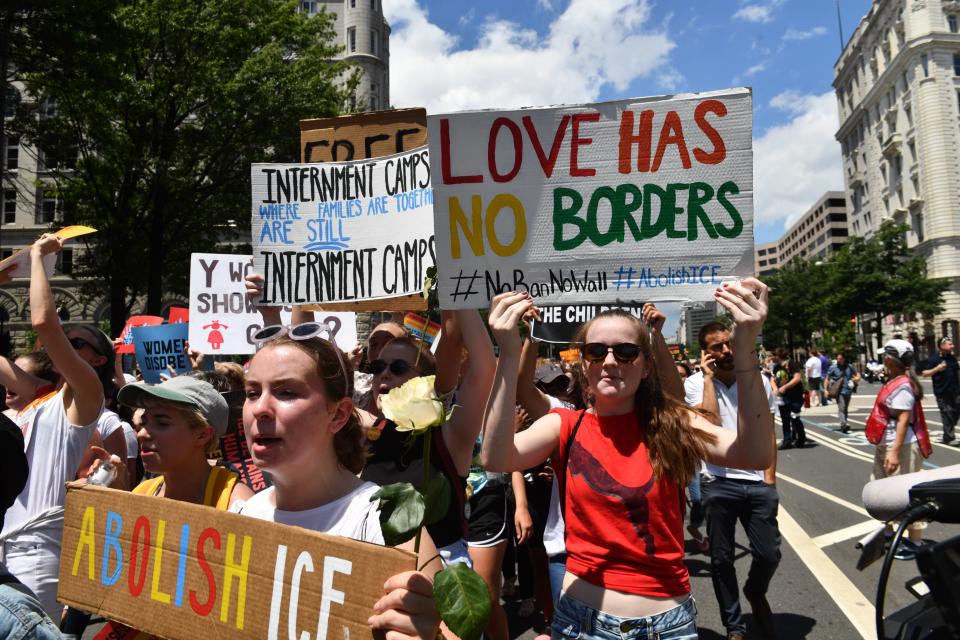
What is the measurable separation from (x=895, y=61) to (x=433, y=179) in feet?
246

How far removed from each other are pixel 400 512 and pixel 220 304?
5.30m

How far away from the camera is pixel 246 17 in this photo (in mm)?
18250

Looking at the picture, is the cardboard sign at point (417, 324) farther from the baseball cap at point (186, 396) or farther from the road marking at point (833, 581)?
the road marking at point (833, 581)

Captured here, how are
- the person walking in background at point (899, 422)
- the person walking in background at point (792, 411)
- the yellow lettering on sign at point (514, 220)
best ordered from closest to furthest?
the yellow lettering on sign at point (514, 220)
the person walking in background at point (899, 422)
the person walking in background at point (792, 411)

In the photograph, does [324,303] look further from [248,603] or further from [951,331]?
[951,331]

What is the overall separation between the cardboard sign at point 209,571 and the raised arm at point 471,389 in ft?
3.65

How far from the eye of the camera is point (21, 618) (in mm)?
1594

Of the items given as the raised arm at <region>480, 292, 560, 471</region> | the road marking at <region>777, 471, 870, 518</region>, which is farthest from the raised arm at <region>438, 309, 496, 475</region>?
the road marking at <region>777, 471, 870, 518</region>

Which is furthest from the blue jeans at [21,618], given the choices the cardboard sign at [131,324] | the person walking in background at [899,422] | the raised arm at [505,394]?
the cardboard sign at [131,324]

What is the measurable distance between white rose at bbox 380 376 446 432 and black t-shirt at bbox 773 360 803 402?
13664mm

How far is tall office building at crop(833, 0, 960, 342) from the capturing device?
5794cm

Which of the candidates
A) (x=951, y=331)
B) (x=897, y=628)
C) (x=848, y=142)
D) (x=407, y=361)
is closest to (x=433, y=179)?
(x=407, y=361)

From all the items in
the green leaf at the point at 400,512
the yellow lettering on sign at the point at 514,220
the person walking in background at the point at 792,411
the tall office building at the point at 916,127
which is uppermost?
the tall office building at the point at 916,127

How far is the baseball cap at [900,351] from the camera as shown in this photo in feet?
22.2
